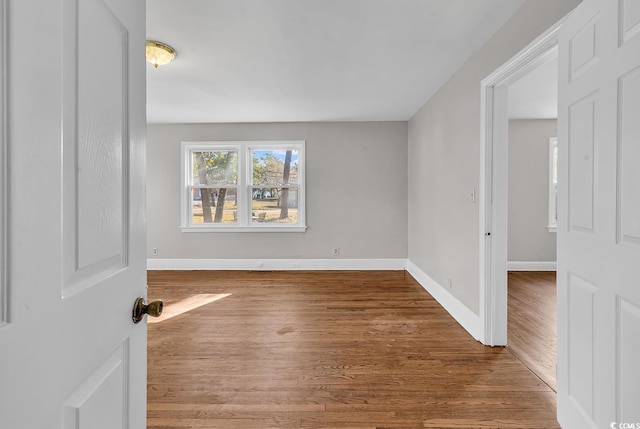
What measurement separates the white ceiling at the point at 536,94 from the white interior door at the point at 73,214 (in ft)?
12.1

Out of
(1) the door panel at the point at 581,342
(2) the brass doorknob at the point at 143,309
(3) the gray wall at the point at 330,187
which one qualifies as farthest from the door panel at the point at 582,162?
(3) the gray wall at the point at 330,187

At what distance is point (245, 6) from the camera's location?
223 centimetres

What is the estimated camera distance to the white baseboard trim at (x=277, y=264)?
550 centimetres

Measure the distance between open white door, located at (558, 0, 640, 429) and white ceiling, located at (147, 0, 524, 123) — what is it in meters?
1.08

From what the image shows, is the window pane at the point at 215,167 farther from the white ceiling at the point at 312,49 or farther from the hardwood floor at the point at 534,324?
the hardwood floor at the point at 534,324

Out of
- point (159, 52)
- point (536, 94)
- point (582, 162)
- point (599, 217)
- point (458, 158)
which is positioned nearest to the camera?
point (599, 217)

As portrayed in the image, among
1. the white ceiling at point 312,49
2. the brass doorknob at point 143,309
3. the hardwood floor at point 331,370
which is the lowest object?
the hardwood floor at point 331,370

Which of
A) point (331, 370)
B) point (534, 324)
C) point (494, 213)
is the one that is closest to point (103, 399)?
point (331, 370)

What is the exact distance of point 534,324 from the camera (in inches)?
124

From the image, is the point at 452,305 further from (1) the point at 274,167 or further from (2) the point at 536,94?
(1) the point at 274,167

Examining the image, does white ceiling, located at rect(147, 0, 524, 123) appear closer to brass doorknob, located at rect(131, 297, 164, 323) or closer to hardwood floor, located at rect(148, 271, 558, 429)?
brass doorknob, located at rect(131, 297, 164, 323)

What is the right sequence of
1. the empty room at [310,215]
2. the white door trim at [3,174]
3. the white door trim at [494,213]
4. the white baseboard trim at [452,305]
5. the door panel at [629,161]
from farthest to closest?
the white baseboard trim at [452,305] → the white door trim at [494,213] → the door panel at [629,161] → the empty room at [310,215] → the white door trim at [3,174]

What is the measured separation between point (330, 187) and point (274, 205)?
1.00 meters

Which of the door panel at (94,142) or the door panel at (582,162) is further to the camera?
the door panel at (582,162)
